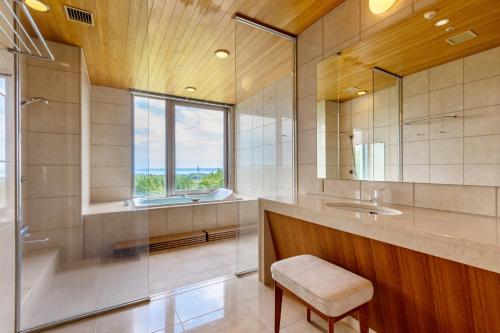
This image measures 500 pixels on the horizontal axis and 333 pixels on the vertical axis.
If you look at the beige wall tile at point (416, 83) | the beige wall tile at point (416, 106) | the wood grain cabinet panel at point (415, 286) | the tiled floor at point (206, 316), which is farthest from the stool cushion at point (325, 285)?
the beige wall tile at point (416, 83)

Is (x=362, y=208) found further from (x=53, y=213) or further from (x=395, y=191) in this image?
(x=53, y=213)

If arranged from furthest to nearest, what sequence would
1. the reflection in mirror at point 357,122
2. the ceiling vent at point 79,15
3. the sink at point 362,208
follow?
the ceiling vent at point 79,15 < the reflection in mirror at point 357,122 < the sink at point 362,208

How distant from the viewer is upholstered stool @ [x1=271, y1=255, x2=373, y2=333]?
1.12 meters

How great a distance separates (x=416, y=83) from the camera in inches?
60.4

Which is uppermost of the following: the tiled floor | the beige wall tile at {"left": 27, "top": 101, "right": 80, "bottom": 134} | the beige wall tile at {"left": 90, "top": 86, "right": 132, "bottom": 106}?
the beige wall tile at {"left": 90, "top": 86, "right": 132, "bottom": 106}

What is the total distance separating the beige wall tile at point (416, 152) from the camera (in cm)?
147

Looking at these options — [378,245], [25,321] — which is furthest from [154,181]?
[378,245]

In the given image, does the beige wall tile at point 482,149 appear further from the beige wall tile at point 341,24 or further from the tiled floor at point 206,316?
the tiled floor at point 206,316

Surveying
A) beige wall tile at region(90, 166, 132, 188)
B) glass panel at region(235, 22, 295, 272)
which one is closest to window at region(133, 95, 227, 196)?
beige wall tile at region(90, 166, 132, 188)

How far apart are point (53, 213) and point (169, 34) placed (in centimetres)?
219

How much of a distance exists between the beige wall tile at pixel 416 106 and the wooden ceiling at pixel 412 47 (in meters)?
0.18

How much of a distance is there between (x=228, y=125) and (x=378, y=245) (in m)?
3.43

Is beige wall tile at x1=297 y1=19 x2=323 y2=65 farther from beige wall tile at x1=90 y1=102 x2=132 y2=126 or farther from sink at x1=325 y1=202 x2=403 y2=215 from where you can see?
beige wall tile at x1=90 y1=102 x2=132 y2=126

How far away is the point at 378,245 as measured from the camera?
1.30 m
